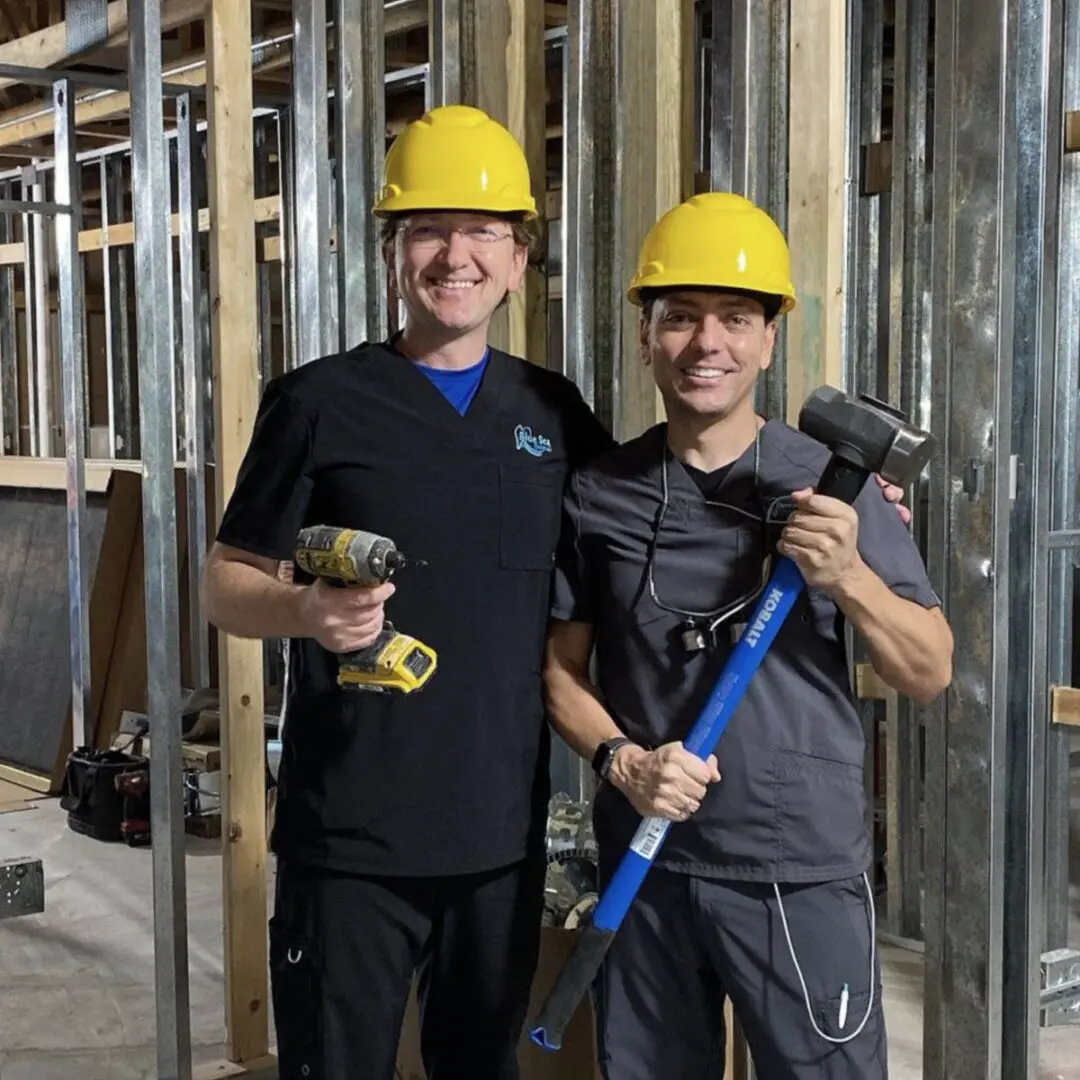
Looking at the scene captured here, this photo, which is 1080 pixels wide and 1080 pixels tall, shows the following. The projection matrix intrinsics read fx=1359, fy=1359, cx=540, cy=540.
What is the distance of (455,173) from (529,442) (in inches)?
15.4

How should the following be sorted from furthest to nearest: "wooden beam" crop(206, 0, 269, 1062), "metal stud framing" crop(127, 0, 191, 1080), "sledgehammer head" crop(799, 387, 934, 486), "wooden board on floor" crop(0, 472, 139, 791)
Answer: "wooden board on floor" crop(0, 472, 139, 791)
"wooden beam" crop(206, 0, 269, 1062)
"metal stud framing" crop(127, 0, 191, 1080)
"sledgehammer head" crop(799, 387, 934, 486)

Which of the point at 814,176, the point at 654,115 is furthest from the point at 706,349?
the point at 654,115

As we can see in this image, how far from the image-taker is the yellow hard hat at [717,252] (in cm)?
186

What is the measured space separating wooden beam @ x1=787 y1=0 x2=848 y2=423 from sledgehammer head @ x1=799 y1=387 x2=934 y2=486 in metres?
0.66

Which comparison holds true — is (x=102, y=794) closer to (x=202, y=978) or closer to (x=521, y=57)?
(x=202, y=978)

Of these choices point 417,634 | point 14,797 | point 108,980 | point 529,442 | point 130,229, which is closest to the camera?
point 417,634

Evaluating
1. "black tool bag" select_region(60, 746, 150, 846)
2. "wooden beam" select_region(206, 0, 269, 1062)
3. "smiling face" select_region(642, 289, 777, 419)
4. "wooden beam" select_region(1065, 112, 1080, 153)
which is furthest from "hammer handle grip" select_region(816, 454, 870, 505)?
"black tool bag" select_region(60, 746, 150, 846)

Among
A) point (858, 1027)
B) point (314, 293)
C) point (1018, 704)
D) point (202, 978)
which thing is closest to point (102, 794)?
point (202, 978)

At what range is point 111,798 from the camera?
5039 mm

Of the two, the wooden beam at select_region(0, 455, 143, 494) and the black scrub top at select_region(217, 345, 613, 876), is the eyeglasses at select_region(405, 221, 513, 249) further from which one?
the wooden beam at select_region(0, 455, 143, 494)

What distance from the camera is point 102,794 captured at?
16.5ft

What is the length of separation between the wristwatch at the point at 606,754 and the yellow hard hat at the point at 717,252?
63cm

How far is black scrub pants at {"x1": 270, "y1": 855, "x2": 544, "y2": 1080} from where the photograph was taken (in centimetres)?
186

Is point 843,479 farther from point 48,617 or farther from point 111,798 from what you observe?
point 48,617
